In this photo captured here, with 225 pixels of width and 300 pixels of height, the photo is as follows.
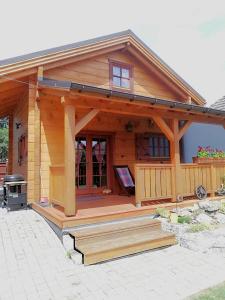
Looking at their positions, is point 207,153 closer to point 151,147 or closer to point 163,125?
point 163,125

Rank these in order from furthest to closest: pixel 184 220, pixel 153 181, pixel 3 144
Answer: pixel 3 144 < pixel 153 181 < pixel 184 220

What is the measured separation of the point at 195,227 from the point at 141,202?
60.1 inches

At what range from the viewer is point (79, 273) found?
3.57 meters

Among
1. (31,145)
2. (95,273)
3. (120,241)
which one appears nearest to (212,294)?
(95,273)

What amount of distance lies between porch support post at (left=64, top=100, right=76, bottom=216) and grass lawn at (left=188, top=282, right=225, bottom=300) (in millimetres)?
2551

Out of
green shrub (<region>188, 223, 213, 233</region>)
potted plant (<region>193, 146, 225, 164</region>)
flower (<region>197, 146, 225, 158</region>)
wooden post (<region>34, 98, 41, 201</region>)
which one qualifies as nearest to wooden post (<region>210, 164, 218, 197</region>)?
potted plant (<region>193, 146, 225, 164</region>)

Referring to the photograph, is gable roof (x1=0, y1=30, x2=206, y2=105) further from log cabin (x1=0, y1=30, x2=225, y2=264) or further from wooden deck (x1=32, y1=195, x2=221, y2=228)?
wooden deck (x1=32, y1=195, x2=221, y2=228)

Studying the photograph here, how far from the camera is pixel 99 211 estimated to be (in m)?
5.34

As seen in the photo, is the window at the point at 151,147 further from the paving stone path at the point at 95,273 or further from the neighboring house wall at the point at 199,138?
the paving stone path at the point at 95,273

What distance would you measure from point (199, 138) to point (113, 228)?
633 centimetres

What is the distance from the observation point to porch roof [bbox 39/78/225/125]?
15.6ft

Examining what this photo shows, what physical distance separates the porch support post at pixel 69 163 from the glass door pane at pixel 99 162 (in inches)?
127

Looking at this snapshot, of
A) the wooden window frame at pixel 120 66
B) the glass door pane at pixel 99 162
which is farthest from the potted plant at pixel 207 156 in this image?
the wooden window frame at pixel 120 66

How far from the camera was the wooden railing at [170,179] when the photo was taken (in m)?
5.75
